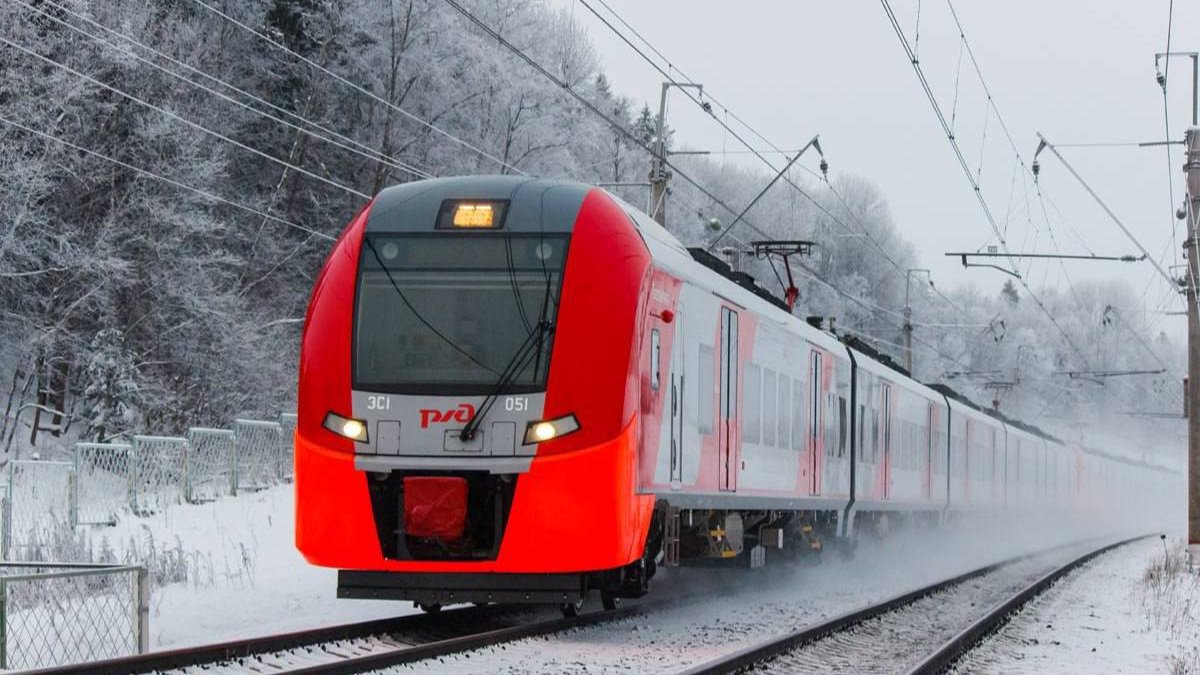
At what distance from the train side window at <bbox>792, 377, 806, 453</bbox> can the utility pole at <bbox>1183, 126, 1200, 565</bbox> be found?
868 centimetres

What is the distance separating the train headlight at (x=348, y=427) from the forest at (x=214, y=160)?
14272 millimetres

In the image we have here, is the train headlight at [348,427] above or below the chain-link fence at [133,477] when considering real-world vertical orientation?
above

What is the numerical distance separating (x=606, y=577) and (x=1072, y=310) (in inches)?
4652

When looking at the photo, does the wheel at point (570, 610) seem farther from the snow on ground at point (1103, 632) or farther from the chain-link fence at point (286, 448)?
the chain-link fence at point (286, 448)

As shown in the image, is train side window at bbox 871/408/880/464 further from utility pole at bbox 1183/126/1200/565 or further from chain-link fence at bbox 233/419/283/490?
chain-link fence at bbox 233/419/283/490

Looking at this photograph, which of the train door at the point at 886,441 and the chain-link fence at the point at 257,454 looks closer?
the train door at the point at 886,441

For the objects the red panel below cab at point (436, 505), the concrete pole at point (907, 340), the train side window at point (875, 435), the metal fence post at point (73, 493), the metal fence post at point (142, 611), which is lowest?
the metal fence post at point (142, 611)

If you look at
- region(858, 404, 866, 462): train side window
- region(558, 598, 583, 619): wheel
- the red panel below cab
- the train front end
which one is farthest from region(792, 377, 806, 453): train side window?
the red panel below cab

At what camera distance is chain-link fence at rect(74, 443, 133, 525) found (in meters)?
24.3

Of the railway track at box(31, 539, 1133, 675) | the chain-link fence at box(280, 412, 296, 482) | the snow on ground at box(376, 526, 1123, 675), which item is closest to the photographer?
the railway track at box(31, 539, 1133, 675)

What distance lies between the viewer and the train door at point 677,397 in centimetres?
1288

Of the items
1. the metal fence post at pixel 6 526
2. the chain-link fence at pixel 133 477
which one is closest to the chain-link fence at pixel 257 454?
the chain-link fence at pixel 133 477

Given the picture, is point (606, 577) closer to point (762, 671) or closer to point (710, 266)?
point (762, 671)

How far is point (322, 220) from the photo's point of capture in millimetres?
44938
